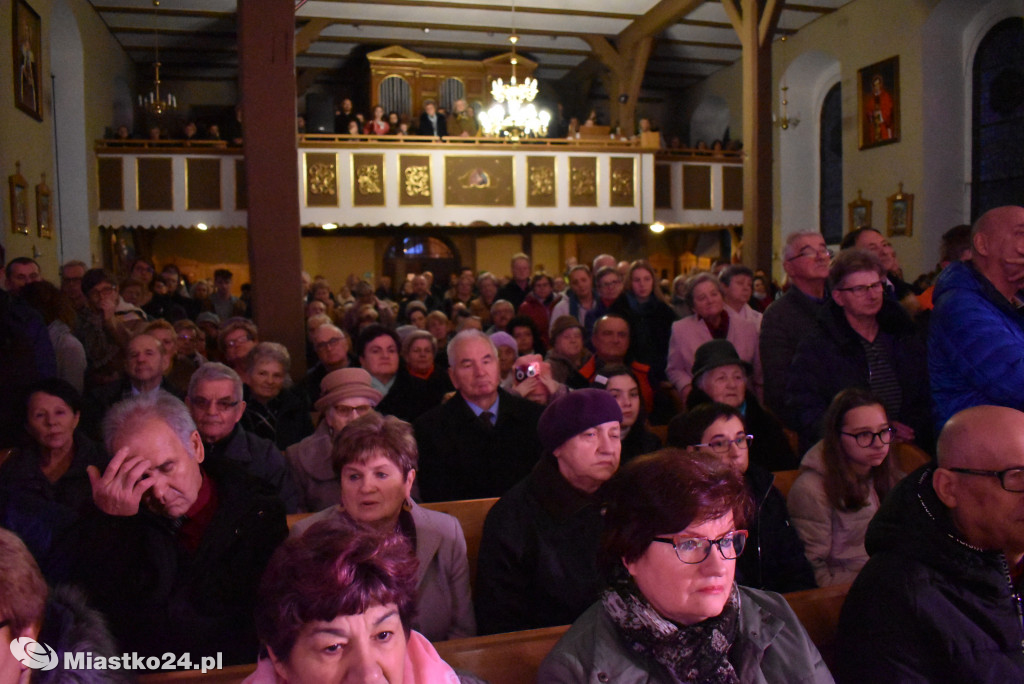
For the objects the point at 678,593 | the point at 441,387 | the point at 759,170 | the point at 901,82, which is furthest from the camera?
the point at 901,82

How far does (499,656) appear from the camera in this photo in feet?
6.45

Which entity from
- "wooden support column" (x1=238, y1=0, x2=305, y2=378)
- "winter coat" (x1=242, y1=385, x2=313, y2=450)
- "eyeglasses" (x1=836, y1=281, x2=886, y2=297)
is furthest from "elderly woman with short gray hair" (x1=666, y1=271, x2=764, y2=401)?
"wooden support column" (x1=238, y1=0, x2=305, y2=378)

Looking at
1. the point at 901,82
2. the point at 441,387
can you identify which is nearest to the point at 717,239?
the point at 901,82

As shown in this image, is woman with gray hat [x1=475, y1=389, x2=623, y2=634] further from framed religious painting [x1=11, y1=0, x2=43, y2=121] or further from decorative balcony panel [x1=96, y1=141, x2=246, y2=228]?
decorative balcony panel [x1=96, y1=141, x2=246, y2=228]

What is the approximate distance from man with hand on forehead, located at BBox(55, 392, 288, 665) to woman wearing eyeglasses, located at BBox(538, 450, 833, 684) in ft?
3.01

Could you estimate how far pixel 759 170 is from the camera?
36.3ft

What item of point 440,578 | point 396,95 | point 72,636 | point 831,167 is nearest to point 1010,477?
point 440,578

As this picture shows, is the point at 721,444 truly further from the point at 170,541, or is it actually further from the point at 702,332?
the point at 702,332

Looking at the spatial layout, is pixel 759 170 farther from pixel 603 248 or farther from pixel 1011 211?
pixel 1011 211

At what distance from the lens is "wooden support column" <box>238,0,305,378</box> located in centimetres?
590

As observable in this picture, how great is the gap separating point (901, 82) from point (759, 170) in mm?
3308

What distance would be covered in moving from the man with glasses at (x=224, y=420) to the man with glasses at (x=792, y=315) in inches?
87.9

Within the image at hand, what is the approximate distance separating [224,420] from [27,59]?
8002 millimetres

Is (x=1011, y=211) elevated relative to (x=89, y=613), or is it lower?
elevated
